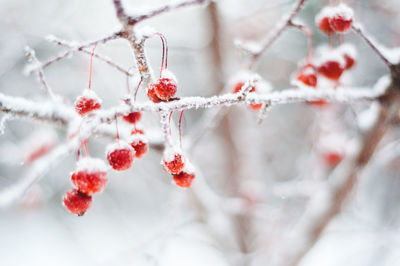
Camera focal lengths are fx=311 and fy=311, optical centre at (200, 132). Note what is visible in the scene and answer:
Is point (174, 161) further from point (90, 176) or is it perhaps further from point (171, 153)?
point (90, 176)

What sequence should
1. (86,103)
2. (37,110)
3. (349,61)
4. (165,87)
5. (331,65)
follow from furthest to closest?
(349,61)
(331,65)
(37,110)
(86,103)
(165,87)

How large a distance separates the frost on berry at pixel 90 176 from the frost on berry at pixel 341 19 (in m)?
1.00

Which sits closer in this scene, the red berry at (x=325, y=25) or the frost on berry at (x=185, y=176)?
the frost on berry at (x=185, y=176)

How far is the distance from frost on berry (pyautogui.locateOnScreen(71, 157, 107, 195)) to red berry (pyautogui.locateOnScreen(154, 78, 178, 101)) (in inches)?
11.0

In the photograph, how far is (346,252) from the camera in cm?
438

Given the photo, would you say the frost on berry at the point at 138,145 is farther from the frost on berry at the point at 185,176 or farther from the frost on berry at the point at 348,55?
the frost on berry at the point at 348,55

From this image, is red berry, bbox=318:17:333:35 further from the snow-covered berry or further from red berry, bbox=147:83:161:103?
red berry, bbox=147:83:161:103

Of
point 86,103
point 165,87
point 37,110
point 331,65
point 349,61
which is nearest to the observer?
point 165,87

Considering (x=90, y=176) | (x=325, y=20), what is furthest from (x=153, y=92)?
(x=325, y=20)

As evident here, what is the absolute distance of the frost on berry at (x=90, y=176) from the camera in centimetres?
90

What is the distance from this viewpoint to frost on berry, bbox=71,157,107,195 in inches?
35.6

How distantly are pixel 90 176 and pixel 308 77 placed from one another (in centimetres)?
95

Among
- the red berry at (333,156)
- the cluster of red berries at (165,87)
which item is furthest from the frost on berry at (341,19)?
the red berry at (333,156)

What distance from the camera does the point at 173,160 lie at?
3.20ft
